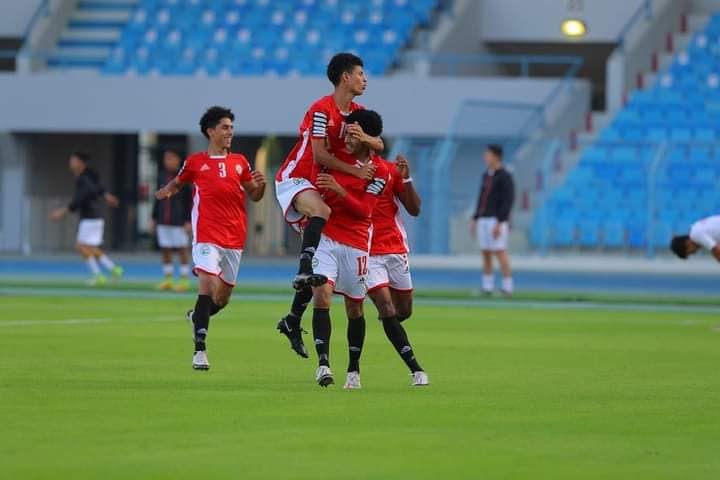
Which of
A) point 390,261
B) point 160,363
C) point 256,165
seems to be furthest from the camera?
point 256,165

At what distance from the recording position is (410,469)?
895cm

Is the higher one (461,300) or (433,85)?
(433,85)

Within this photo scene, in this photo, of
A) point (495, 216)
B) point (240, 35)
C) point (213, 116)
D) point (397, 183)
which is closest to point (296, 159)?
point (397, 183)

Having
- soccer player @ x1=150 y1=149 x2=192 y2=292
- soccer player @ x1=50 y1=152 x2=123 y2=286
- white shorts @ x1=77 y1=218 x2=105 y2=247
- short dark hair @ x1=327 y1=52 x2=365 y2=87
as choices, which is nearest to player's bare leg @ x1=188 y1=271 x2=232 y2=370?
short dark hair @ x1=327 y1=52 x2=365 y2=87

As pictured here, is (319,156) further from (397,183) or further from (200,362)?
(200,362)

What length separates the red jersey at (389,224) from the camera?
14.2 metres

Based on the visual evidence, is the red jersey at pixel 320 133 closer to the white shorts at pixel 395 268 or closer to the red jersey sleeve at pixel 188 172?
the white shorts at pixel 395 268

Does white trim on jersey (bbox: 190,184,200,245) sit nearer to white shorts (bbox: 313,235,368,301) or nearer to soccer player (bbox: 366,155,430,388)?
soccer player (bbox: 366,155,430,388)

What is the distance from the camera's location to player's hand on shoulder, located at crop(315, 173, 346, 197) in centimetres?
1305

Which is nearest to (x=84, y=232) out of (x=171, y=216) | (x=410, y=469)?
(x=171, y=216)

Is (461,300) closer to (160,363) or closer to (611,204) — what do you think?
(611,204)

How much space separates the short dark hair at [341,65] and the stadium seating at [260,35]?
28.3 meters

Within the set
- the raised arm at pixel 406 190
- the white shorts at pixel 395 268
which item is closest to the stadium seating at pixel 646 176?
the white shorts at pixel 395 268

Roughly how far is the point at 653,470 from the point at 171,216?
21.5m
